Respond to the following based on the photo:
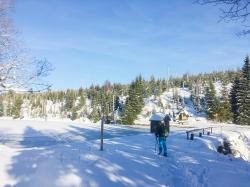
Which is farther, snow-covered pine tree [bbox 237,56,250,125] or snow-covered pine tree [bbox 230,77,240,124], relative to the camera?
snow-covered pine tree [bbox 230,77,240,124]

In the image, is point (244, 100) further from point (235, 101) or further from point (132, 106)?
point (132, 106)

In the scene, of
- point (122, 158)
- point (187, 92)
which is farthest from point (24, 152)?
point (187, 92)

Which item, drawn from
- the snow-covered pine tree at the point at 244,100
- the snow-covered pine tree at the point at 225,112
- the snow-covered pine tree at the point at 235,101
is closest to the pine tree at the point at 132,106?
the snow-covered pine tree at the point at 225,112

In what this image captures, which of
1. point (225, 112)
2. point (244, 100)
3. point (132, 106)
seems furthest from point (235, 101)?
point (132, 106)

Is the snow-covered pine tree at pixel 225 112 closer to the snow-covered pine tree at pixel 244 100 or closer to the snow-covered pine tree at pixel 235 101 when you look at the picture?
the snow-covered pine tree at pixel 235 101

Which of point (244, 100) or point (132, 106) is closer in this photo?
point (244, 100)

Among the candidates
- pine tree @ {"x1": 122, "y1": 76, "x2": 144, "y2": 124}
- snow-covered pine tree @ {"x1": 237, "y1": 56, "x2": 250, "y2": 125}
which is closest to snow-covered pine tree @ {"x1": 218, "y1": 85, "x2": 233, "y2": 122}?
snow-covered pine tree @ {"x1": 237, "y1": 56, "x2": 250, "y2": 125}

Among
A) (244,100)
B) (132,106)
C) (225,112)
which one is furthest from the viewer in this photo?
(225,112)

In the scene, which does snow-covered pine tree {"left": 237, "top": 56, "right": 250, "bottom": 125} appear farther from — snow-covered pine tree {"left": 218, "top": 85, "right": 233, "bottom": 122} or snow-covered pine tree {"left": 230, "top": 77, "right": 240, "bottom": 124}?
snow-covered pine tree {"left": 218, "top": 85, "right": 233, "bottom": 122}

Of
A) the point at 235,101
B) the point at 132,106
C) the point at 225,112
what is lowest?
the point at 225,112

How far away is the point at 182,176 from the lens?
42.6ft

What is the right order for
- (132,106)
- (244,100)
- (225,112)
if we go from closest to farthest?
(244,100) → (132,106) → (225,112)

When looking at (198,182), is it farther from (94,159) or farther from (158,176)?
(94,159)

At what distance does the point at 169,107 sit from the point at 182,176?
14150 cm
